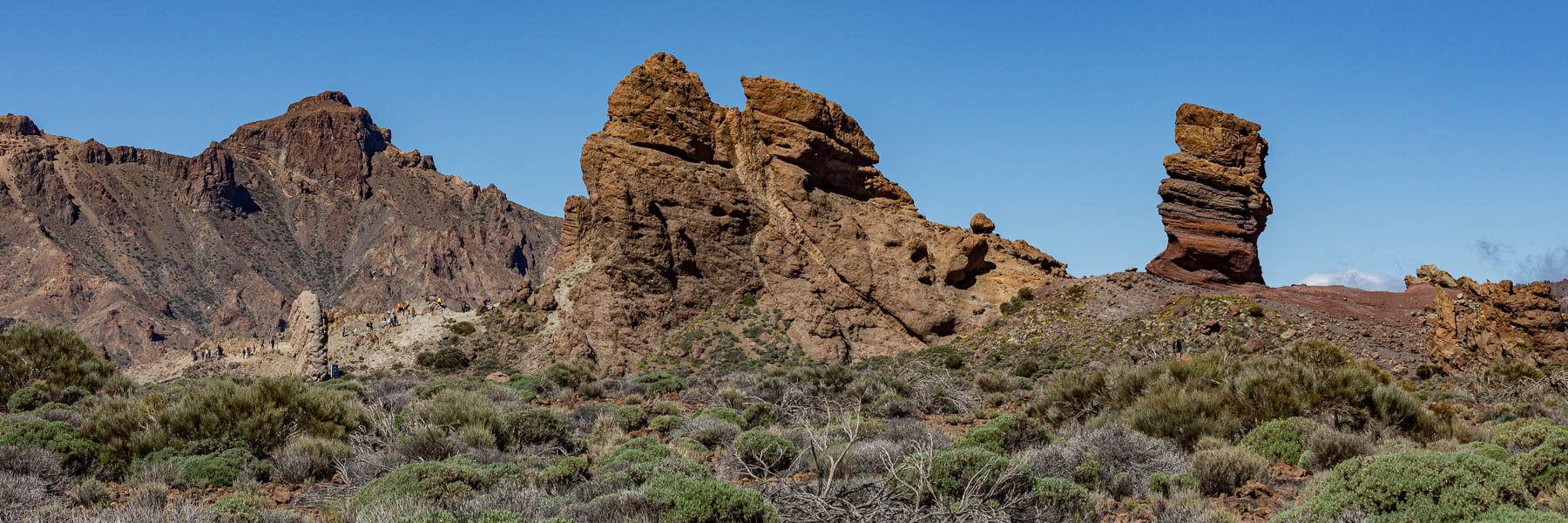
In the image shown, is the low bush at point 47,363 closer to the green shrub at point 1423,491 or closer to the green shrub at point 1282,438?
the green shrub at point 1282,438

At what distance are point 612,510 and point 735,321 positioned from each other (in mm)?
26738

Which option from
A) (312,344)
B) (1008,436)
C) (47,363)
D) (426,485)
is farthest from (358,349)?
(1008,436)

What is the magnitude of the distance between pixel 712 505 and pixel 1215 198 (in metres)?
30.9

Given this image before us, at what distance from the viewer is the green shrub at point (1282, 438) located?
30.5ft

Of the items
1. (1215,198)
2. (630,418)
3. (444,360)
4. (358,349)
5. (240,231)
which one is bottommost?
(630,418)

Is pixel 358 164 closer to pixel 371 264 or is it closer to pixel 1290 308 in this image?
pixel 371 264

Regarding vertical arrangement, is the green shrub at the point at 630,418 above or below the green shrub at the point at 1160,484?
above

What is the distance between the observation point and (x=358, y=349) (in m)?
36.9

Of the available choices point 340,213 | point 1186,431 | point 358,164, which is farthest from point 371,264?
point 1186,431

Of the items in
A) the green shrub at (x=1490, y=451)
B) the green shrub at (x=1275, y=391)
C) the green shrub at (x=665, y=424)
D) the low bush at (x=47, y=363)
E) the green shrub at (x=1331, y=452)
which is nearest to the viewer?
the green shrub at (x=1490, y=451)

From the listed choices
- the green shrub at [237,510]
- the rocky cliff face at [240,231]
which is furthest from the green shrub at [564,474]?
the rocky cliff face at [240,231]

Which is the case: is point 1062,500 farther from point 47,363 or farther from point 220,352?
point 220,352

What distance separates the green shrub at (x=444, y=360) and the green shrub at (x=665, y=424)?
75.4 ft

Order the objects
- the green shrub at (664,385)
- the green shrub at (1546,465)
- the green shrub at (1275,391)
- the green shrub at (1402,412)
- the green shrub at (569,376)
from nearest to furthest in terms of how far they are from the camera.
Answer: the green shrub at (1546,465)
the green shrub at (1402,412)
the green shrub at (1275,391)
the green shrub at (664,385)
the green shrub at (569,376)
